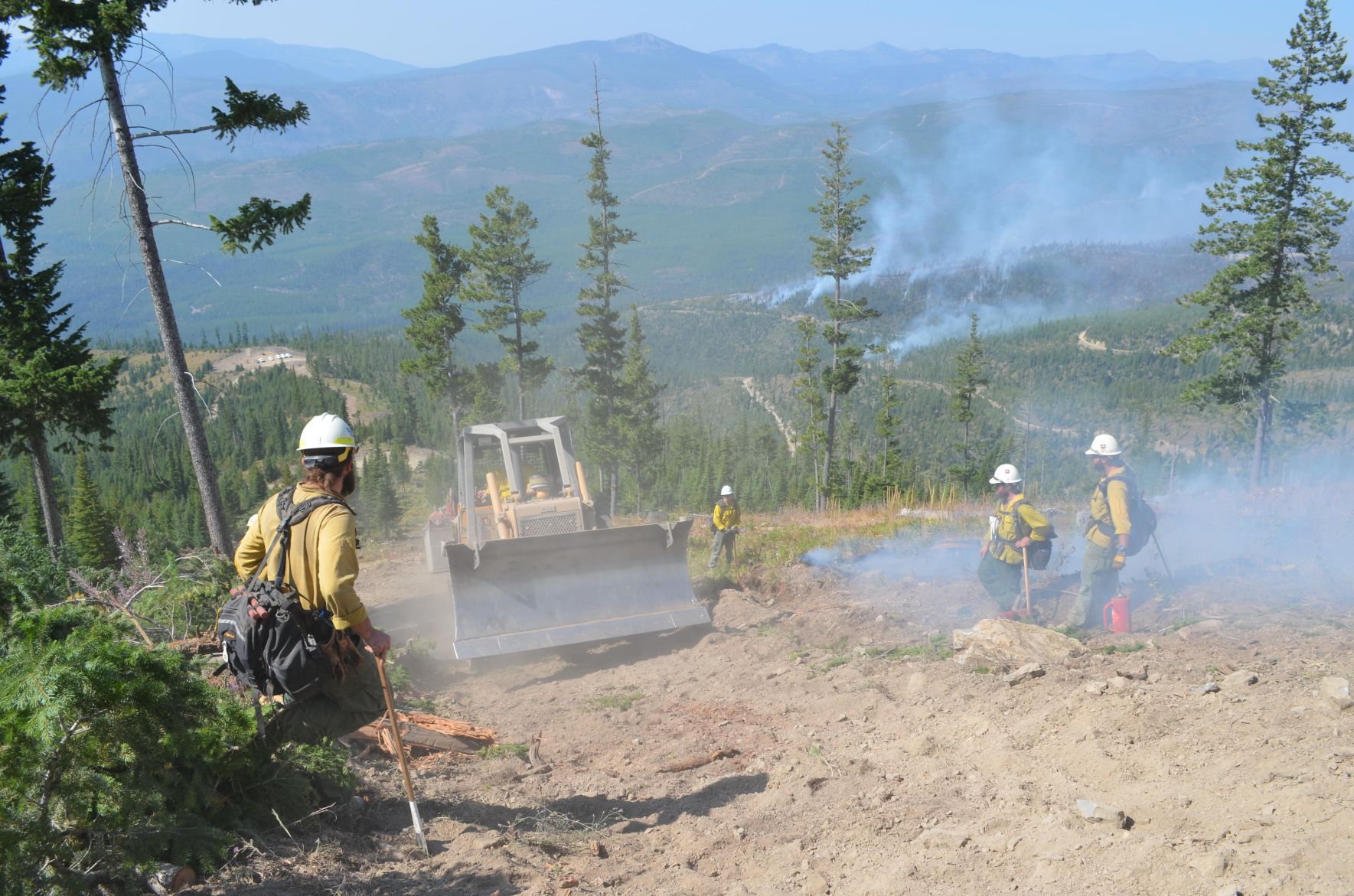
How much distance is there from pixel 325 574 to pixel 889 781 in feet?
13.4

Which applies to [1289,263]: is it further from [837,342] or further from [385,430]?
[385,430]

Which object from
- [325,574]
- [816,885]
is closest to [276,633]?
[325,574]

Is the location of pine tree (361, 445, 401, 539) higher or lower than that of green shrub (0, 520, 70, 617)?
lower

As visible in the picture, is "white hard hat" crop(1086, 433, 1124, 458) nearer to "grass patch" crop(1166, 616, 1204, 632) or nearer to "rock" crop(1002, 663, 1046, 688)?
"grass patch" crop(1166, 616, 1204, 632)

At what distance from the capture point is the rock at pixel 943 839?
5.31 m

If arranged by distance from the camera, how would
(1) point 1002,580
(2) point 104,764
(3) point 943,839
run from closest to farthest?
1. (2) point 104,764
2. (3) point 943,839
3. (1) point 1002,580

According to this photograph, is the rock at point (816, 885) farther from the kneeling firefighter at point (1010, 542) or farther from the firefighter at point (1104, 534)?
the kneeling firefighter at point (1010, 542)

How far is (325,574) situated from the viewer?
479 centimetres

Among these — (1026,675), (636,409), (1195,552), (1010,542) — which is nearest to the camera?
(1026,675)

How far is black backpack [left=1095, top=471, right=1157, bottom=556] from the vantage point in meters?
9.92

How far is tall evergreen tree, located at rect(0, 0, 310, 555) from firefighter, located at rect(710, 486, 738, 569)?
25.8ft

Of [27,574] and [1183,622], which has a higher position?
[27,574]

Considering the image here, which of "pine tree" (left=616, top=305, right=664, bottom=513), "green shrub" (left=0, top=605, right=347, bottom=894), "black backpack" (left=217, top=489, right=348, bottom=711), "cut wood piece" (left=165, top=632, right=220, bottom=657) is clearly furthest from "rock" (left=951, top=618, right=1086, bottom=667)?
"pine tree" (left=616, top=305, right=664, bottom=513)

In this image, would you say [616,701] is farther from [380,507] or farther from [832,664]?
[380,507]
